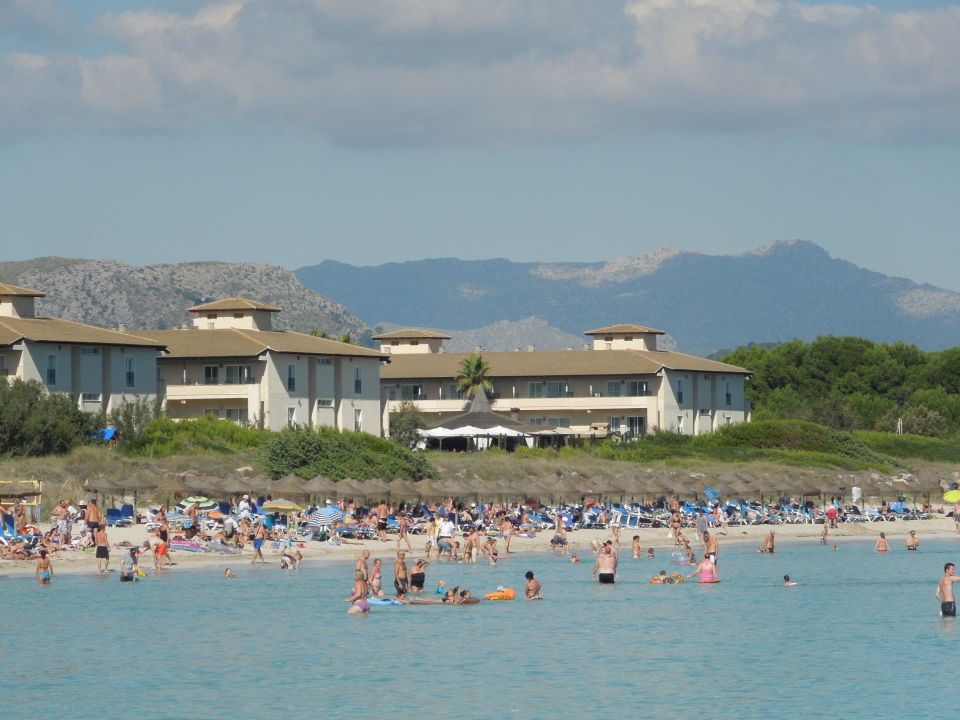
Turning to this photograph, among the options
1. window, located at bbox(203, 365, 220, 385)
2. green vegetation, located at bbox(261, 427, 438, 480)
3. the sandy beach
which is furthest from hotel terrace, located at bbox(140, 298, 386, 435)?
the sandy beach

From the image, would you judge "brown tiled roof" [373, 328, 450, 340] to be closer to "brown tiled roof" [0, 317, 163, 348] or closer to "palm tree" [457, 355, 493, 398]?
"palm tree" [457, 355, 493, 398]

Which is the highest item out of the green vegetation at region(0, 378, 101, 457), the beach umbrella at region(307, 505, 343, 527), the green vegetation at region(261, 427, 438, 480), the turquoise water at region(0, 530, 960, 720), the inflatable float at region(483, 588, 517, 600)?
the green vegetation at region(0, 378, 101, 457)

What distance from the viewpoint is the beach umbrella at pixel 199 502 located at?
5100 centimetres

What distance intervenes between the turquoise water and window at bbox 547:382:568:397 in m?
45.8

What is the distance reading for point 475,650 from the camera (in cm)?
3181

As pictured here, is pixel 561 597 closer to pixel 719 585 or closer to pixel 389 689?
pixel 719 585

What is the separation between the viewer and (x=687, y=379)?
91.4 m

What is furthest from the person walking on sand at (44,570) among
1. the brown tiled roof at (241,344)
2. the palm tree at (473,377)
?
the palm tree at (473,377)

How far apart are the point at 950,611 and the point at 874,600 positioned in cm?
560

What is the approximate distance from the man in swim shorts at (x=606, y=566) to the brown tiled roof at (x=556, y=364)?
45.2 meters

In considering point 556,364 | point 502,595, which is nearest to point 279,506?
point 502,595

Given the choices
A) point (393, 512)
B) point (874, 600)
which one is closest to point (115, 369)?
point (393, 512)

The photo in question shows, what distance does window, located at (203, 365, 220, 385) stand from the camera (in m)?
77.0

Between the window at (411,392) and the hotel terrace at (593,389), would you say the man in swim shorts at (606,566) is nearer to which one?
the hotel terrace at (593,389)
